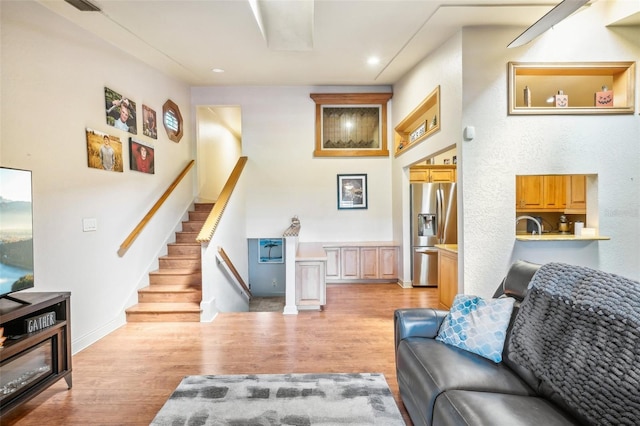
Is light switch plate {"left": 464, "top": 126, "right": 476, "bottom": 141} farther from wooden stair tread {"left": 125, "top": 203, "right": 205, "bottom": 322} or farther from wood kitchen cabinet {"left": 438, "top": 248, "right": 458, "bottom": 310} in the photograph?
wooden stair tread {"left": 125, "top": 203, "right": 205, "bottom": 322}

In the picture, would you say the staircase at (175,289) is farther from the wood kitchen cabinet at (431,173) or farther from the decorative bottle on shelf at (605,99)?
the decorative bottle on shelf at (605,99)

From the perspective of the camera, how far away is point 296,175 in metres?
5.76

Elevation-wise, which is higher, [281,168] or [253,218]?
[281,168]

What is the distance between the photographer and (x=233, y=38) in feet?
11.9

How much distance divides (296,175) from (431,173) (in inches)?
103

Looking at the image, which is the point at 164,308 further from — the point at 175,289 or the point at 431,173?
the point at 431,173

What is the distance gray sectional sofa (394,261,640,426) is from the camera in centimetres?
114

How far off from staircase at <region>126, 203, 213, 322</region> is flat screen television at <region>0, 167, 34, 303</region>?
1798 mm

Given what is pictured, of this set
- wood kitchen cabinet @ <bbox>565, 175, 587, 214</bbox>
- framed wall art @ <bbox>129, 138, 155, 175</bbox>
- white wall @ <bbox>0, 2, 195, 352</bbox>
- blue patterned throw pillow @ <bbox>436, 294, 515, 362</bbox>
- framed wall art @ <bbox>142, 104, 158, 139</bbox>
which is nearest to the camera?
blue patterned throw pillow @ <bbox>436, 294, 515, 362</bbox>

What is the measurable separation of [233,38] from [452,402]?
4.20 meters

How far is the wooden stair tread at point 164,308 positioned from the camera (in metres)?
3.71

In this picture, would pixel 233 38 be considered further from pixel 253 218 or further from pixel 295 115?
pixel 253 218

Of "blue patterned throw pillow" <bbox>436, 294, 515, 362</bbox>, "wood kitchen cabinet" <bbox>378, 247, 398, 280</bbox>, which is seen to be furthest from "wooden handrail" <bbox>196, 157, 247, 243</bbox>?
"wood kitchen cabinet" <bbox>378, 247, 398, 280</bbox>

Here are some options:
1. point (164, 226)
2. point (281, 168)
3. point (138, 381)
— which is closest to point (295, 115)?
point (281, 168)
